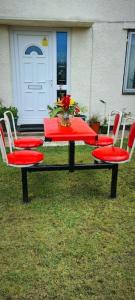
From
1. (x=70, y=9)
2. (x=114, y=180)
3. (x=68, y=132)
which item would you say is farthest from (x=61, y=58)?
(x=114, y=180)

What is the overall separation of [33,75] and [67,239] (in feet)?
14.6

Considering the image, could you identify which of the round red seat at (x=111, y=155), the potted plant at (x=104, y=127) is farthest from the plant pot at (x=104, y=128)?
the round red seat at (x=111, y=155)

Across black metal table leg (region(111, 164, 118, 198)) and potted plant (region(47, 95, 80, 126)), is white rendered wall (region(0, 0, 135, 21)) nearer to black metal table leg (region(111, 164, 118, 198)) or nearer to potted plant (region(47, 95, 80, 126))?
potted plant (region(47, 95, 80, 126))

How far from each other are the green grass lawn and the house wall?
3026mm

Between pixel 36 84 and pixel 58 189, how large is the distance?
11.2 ft

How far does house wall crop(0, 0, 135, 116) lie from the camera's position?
5328 millimetres

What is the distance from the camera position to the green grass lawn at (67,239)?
6.17 feet

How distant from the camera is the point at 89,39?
19.0 ft

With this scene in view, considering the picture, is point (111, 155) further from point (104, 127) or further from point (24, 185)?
point (104, 127)

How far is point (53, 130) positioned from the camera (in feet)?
10.1

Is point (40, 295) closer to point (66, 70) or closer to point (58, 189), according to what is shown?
point (58, 189)

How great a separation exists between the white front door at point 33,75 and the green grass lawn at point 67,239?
9.17ft

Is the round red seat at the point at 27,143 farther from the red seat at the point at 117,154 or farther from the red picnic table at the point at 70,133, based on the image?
the red seat at the point at 117,154

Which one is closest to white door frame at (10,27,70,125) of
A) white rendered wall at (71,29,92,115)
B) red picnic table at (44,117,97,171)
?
white rendered wall at (71,29,92,115)
